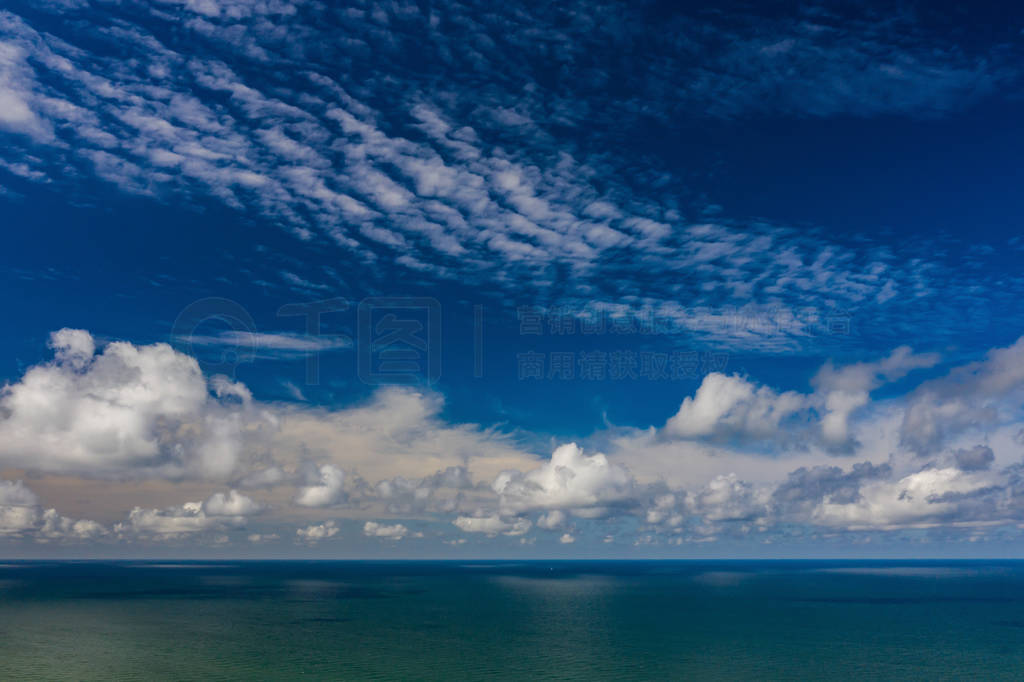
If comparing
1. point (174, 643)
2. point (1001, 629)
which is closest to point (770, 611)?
point (1001, 629)

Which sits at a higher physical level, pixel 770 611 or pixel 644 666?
pixel 644 666

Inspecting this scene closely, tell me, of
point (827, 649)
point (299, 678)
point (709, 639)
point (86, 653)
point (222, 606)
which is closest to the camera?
point (299, 678)

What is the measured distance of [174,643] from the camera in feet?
393

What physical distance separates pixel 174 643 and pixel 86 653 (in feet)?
47.0

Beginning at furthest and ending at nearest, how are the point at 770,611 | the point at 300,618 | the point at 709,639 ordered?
the point at 770,611 < the point at 300,618 < the point at 709,639

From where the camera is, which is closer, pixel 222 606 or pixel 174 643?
pixel 174 643

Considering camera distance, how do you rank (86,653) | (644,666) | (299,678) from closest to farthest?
(299,678)
(644,666)
(86,653)

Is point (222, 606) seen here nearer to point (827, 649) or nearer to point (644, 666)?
point (644, 666)

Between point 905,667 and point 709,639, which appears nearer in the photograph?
point 905,667

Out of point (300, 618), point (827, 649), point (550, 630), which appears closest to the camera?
point (827, 649)

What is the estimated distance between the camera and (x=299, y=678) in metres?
90.3

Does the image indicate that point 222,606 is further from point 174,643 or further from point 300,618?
point 174,643

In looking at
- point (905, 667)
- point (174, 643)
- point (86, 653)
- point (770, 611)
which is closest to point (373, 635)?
point (174, 643)

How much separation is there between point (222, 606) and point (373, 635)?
92.3m
